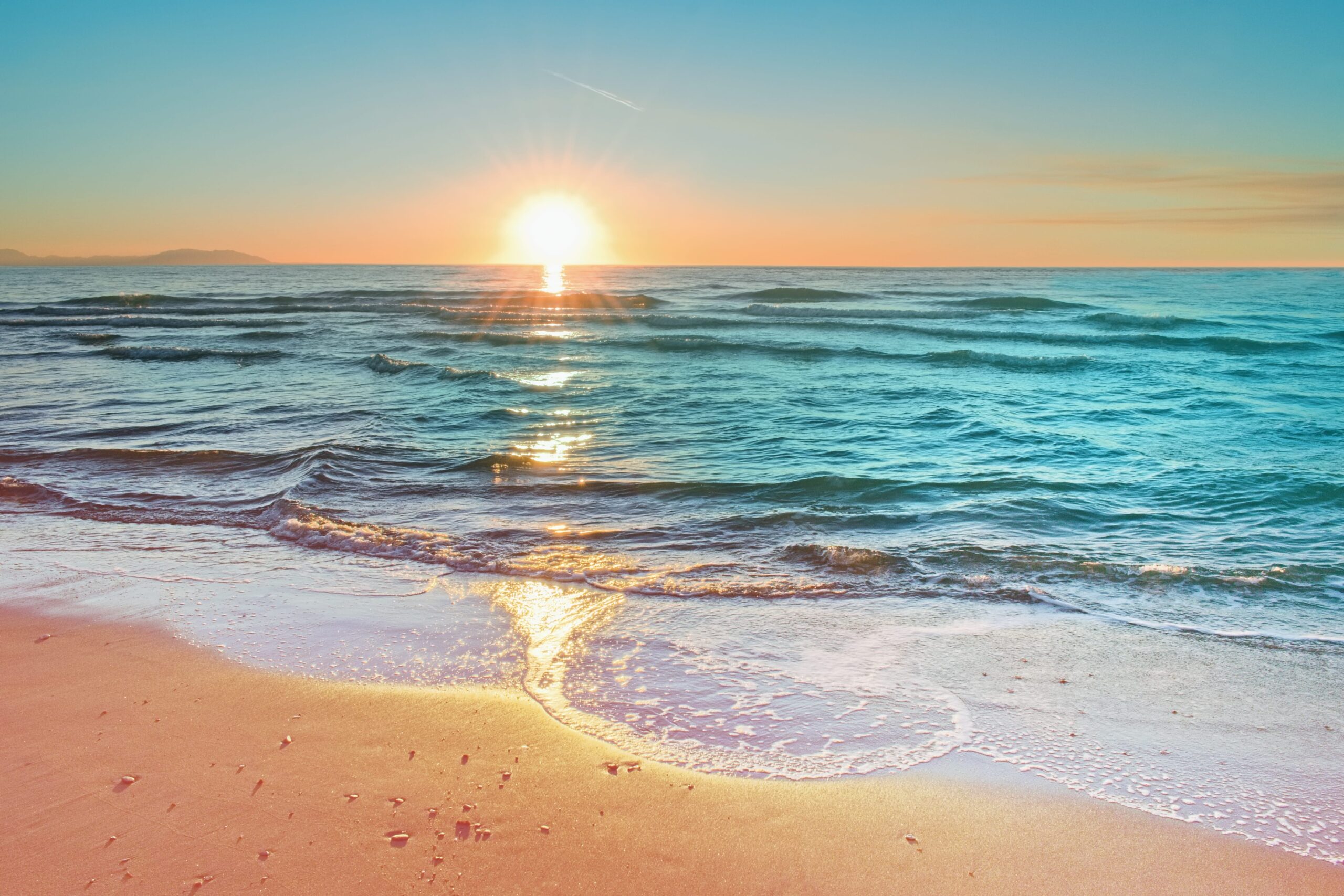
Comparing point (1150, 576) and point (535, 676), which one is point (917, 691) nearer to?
point (535, 676)

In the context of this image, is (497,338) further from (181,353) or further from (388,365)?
(181,353)

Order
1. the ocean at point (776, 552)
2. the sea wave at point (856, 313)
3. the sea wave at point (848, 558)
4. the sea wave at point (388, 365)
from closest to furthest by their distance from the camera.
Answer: the ocean at point (776, 552)
the sea wave at point (848, 558)
the sea wave at point (388, 365)
the sea wave at point (856, 313)

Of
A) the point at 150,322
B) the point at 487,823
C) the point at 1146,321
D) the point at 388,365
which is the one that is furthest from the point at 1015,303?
the point at 487,823

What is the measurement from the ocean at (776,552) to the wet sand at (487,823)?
253 millimetres

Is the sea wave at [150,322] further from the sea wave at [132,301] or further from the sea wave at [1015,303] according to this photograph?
the sea wave at [1015,303]

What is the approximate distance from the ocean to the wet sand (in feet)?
0.83

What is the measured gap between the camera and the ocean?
3910 mm

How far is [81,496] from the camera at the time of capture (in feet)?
28.0

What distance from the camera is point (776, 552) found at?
690 centimetres

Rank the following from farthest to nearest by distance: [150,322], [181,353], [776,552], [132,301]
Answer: [132,301], [150,322], [181,353], [776,552]

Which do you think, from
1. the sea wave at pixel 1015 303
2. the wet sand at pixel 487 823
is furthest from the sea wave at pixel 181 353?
the sea wave at pixel 1015 303

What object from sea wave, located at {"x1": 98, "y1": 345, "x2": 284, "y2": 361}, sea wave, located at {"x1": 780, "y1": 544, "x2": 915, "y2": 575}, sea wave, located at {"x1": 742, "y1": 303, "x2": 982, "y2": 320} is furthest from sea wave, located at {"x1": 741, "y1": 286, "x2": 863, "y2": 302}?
sea wave, located at {"x1": 780, "y1": 544, "x2": 915, "y2": 575}

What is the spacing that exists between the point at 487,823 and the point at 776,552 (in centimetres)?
422

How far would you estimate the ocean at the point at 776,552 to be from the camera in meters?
3.91
